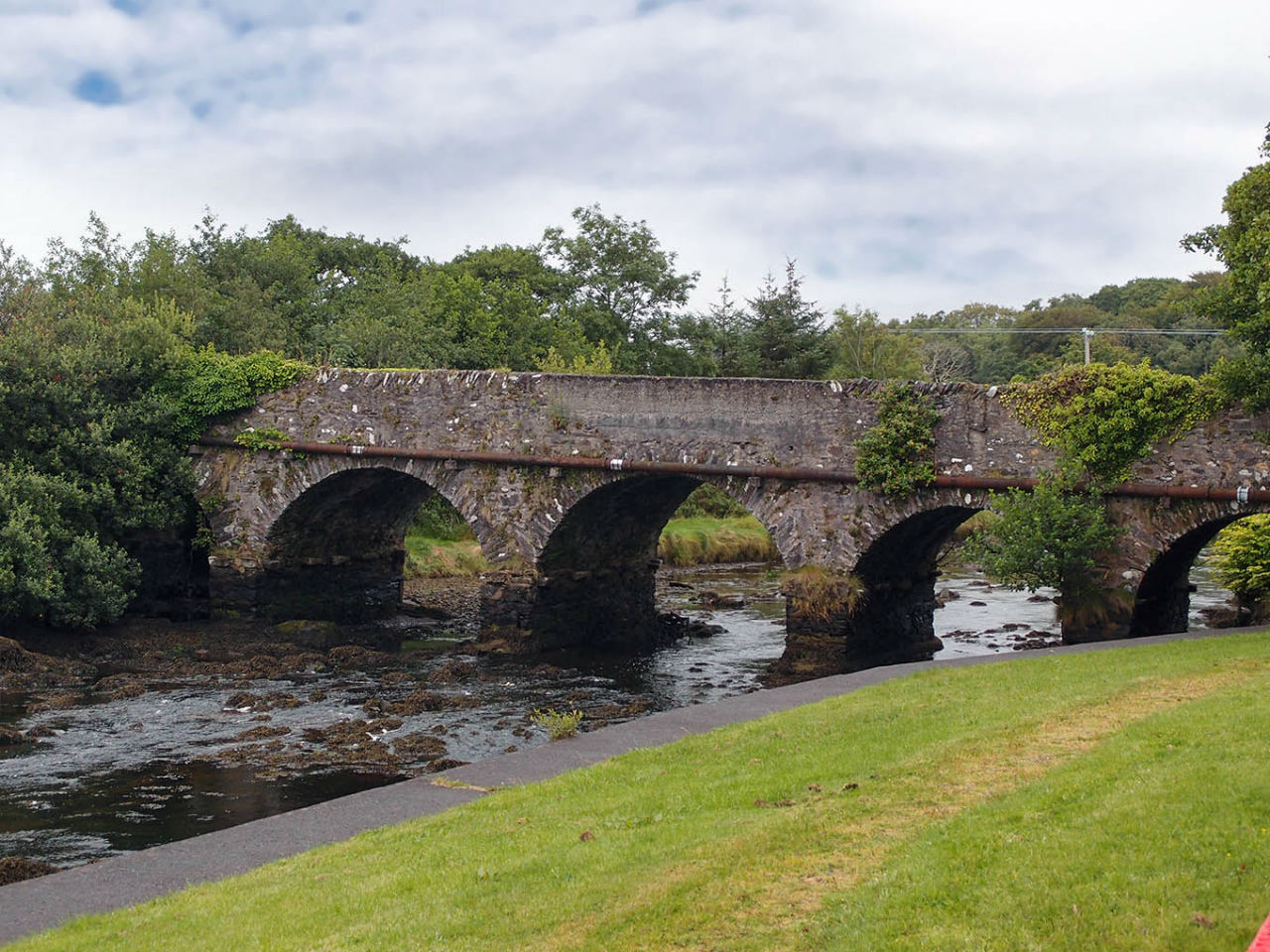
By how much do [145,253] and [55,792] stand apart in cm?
2779

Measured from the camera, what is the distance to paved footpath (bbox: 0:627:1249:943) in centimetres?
843

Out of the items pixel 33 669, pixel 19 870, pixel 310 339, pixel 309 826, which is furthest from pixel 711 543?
pixel 19 870

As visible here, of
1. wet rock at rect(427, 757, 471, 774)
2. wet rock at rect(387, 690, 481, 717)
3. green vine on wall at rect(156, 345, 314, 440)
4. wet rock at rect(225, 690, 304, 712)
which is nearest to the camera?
wet rock at rect(427, 757, 471, 774)

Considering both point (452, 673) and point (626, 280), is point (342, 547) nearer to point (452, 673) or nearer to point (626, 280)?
point (452, 673)

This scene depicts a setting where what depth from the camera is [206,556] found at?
90.4 feet

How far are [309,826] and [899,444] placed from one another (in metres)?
12.4

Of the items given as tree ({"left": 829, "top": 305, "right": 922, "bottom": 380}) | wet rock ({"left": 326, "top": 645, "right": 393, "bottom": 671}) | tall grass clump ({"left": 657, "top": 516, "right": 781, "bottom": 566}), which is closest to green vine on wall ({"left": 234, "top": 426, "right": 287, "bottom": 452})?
wet rock ({"left": 326, "top": 645, "right": 393, "bottom": 671})

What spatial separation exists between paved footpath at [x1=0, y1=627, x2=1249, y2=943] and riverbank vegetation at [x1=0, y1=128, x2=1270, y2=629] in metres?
7.98

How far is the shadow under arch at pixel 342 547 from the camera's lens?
26141 millimetres

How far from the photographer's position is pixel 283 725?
1736cm

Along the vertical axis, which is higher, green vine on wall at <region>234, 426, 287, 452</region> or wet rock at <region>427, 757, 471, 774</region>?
green vine on wall at <region>234, 426, 287, 452</region>

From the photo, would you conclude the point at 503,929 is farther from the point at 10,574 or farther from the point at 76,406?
the point at 76,406

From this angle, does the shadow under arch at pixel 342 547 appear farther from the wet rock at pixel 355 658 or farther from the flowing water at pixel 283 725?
the flowing water at pixel 283 725

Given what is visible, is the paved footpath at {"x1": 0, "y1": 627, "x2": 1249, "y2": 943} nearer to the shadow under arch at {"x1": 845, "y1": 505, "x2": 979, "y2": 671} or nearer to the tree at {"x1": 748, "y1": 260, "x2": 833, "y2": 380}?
the shadow under arch at {"x1": 845, "y1": 505, "x2": 979, "y2": 671}
